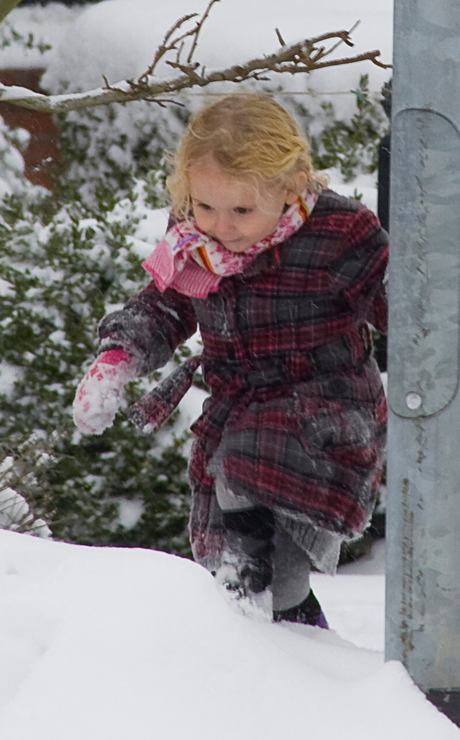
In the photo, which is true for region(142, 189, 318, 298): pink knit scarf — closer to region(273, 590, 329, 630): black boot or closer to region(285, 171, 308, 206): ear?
region(285, 171, 308, 206): ear

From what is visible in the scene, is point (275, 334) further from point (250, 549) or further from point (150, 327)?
point (250, 549)

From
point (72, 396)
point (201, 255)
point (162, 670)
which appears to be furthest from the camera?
point (72, 396)

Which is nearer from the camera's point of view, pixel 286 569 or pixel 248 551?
pixel 248 551

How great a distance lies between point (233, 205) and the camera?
2.06 m

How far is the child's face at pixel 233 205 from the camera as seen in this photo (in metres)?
2.04

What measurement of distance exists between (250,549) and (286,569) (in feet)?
0.54

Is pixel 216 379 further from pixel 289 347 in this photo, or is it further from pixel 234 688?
pixel 234 688

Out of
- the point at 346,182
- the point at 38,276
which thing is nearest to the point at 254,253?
the point at 38,276

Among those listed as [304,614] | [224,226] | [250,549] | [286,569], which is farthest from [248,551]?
[224,226]

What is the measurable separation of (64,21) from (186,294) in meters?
8.21

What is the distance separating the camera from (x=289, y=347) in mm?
2188

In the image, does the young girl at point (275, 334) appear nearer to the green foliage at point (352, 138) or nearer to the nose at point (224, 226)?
the nose at point (224, 226)

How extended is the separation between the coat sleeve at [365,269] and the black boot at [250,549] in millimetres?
527

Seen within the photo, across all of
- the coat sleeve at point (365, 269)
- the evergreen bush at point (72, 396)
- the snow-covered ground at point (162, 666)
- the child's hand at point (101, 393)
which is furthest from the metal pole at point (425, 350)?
the evergreen bush at point (72, 396)
